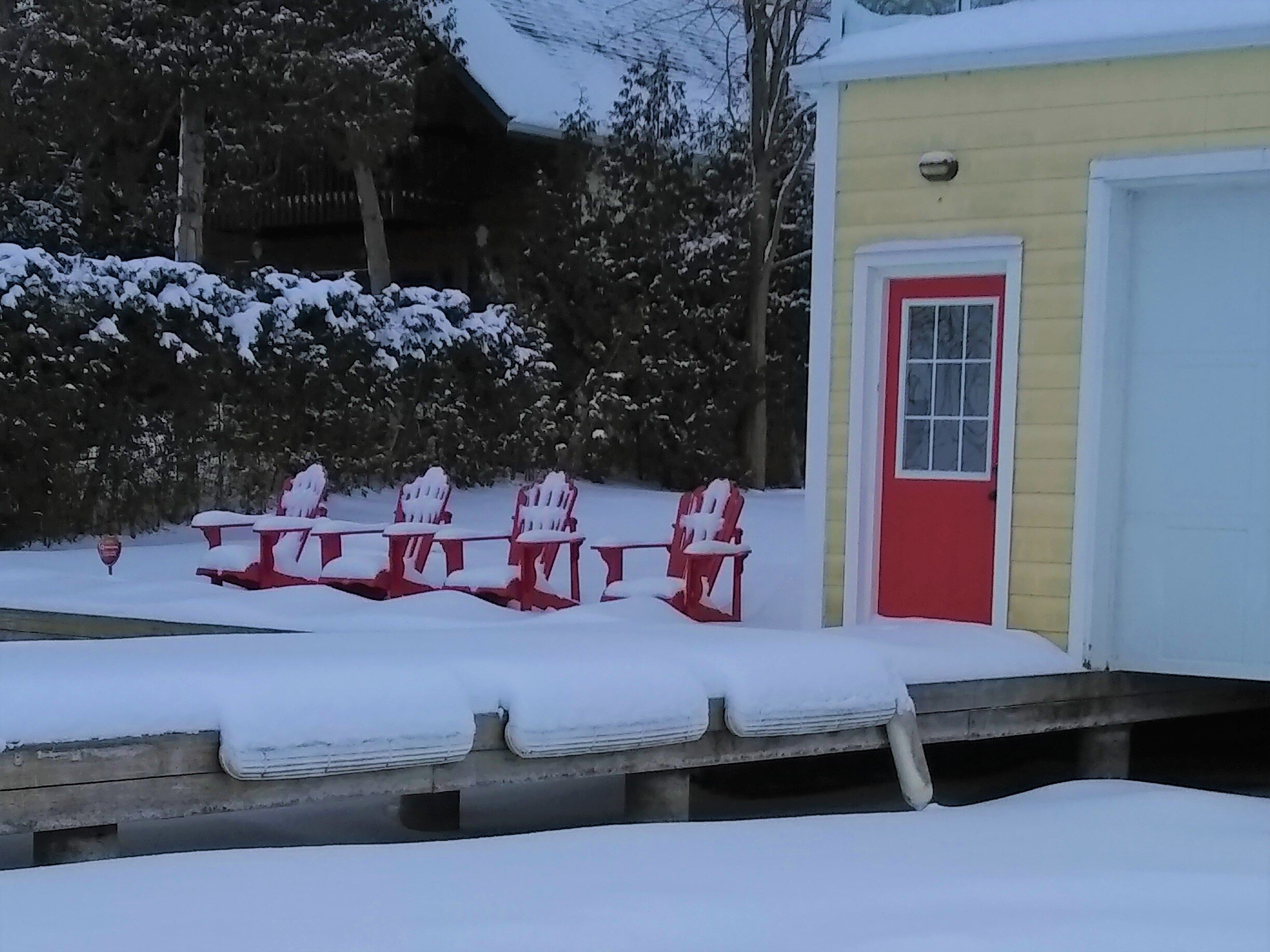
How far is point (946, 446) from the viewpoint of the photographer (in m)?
6.97

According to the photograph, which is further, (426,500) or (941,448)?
(426,500)

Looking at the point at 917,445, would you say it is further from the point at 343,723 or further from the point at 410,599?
the point at 343,723

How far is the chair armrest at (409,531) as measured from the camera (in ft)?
28.9

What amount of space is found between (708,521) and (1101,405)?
7.90 feet

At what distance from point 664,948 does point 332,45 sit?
1236cm

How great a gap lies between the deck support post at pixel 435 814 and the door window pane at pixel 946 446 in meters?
2.46

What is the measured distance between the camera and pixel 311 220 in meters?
18.1

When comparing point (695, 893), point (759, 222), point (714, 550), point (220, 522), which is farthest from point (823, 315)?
point (759, 222)

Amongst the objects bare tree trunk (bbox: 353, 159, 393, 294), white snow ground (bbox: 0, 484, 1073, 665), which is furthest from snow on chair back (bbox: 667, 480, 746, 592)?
bare tree trunk (bbox: 353, 159, 393, 294)

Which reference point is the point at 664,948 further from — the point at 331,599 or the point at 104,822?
the point at 331,599

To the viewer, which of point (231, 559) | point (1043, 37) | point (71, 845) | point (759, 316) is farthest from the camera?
point (759, 316)

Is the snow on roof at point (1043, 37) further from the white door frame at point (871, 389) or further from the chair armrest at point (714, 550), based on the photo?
the chair armrest at point (714, 550)

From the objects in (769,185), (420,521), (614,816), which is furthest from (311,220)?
(614,816)

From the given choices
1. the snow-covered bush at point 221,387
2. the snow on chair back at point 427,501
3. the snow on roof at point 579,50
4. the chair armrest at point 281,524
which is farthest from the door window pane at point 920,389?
the snow on roof at point 579,50
